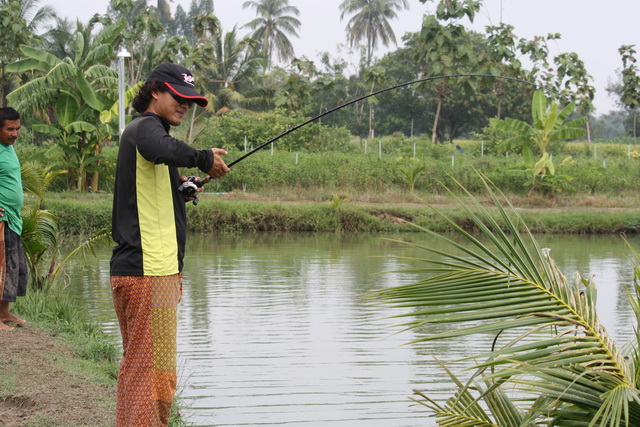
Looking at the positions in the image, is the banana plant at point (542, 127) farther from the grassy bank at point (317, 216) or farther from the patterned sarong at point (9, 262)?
the patterned sarong at point (9, 262)

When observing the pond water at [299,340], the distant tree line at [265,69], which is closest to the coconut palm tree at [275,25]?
the distant tree line at [265,69]

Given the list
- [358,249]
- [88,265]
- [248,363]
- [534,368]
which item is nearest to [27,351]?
[248,363]

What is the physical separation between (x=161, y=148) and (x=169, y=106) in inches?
10.9

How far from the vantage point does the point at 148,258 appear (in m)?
2.96

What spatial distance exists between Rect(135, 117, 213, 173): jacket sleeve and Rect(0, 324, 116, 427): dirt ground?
4.50 feet

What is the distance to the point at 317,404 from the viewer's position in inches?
194

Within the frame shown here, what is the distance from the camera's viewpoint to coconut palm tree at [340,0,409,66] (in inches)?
1849

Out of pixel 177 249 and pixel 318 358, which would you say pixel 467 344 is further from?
pixel 177 249

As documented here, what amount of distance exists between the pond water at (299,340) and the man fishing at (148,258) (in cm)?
84

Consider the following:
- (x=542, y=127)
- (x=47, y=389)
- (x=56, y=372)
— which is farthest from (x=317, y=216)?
(x=47, y=389)

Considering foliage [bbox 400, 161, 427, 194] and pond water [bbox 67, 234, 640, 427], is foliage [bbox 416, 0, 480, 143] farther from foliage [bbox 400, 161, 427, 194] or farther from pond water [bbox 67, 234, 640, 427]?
pond water [bbox 67, 234, 640, 427]

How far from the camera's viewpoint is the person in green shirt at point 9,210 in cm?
524

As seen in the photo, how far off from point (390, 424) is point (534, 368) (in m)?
2.50

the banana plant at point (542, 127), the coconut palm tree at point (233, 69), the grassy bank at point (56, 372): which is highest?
the coconut palm tree at point (233, 69)
